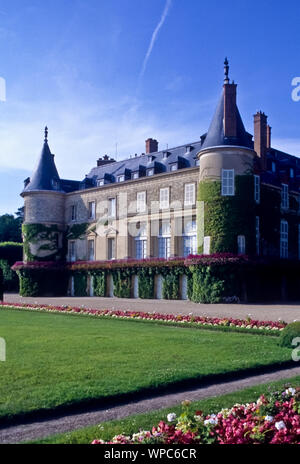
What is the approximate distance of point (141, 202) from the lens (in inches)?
1574

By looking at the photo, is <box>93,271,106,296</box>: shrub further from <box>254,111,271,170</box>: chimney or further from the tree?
the tree

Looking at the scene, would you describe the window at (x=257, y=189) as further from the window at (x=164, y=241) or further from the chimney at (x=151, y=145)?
the chimney at (x=151, y=145)

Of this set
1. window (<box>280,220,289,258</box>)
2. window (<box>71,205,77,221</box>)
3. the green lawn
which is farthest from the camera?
window (<box>71,205,77,221</box>)

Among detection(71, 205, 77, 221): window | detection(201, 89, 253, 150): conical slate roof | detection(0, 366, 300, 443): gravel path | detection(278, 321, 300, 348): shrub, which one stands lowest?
detection(0, 366, 300, 443): gravel path

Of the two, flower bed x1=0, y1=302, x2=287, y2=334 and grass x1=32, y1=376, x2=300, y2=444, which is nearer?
grass x1=32, y1=376, x2=300, y2=444

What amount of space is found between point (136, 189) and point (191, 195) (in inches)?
247

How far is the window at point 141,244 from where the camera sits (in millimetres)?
39469

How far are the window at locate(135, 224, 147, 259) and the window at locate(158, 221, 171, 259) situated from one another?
1558 mm

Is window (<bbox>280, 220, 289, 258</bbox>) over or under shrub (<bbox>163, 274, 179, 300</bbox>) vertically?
over

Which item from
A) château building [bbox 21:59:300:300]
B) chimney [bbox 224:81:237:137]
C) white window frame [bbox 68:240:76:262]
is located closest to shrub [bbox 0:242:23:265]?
château building [bbox 21:59:300:300]

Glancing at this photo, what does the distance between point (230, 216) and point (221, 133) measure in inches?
220

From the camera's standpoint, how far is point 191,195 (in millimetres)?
36031

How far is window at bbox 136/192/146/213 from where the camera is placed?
1567 inches
